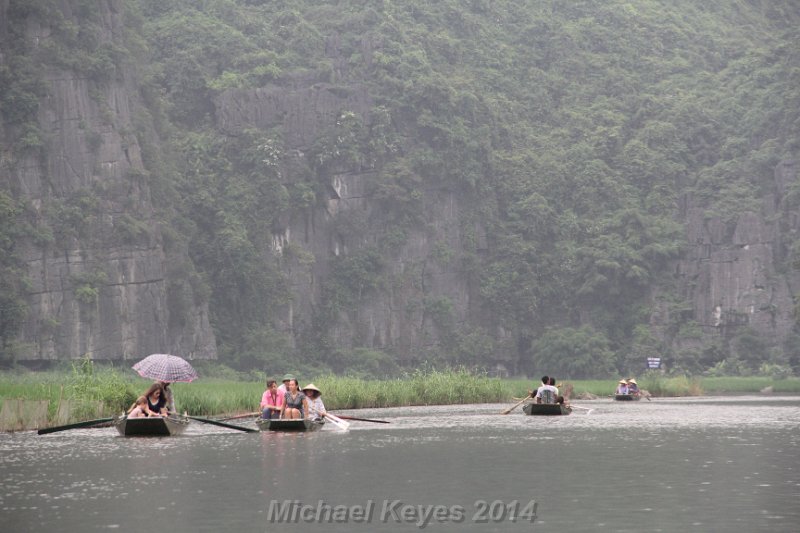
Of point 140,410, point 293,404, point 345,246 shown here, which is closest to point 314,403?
point 293,404

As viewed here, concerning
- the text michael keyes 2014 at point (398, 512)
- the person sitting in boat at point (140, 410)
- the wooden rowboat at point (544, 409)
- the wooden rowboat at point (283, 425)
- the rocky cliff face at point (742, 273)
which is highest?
the rocky cliff face at point (742, 273)

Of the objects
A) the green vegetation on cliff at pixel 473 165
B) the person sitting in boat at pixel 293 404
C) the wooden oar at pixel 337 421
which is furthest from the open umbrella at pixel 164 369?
the green vegetation on cliff at pixel 473 165

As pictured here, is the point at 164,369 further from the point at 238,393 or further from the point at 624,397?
the point at 624,397

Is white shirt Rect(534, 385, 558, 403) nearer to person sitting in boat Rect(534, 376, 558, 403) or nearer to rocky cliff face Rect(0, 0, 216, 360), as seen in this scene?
person sitting in boat Rect(534, 376, 558, 403)

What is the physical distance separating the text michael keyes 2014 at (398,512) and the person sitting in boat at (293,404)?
1414cm

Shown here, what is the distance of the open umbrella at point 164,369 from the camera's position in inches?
1165

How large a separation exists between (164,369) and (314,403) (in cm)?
524

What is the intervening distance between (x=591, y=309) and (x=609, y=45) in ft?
97.6

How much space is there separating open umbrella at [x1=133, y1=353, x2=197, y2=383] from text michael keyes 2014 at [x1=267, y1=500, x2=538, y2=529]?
11.8 metres

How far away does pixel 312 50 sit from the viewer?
101 meters

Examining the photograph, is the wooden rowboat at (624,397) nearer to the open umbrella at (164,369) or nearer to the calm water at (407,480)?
the calm water at (407,480)

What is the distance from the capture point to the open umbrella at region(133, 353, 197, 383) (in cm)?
2959

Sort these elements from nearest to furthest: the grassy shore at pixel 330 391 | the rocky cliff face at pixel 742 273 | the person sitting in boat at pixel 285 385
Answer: the person sitting in boat at pixel 285 385
the grassy shore at pixel 330 391
the rocky cliff face at pixel 742 273

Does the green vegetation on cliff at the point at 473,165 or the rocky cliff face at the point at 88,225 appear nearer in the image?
the rocky cliff face at the point at 88,225
